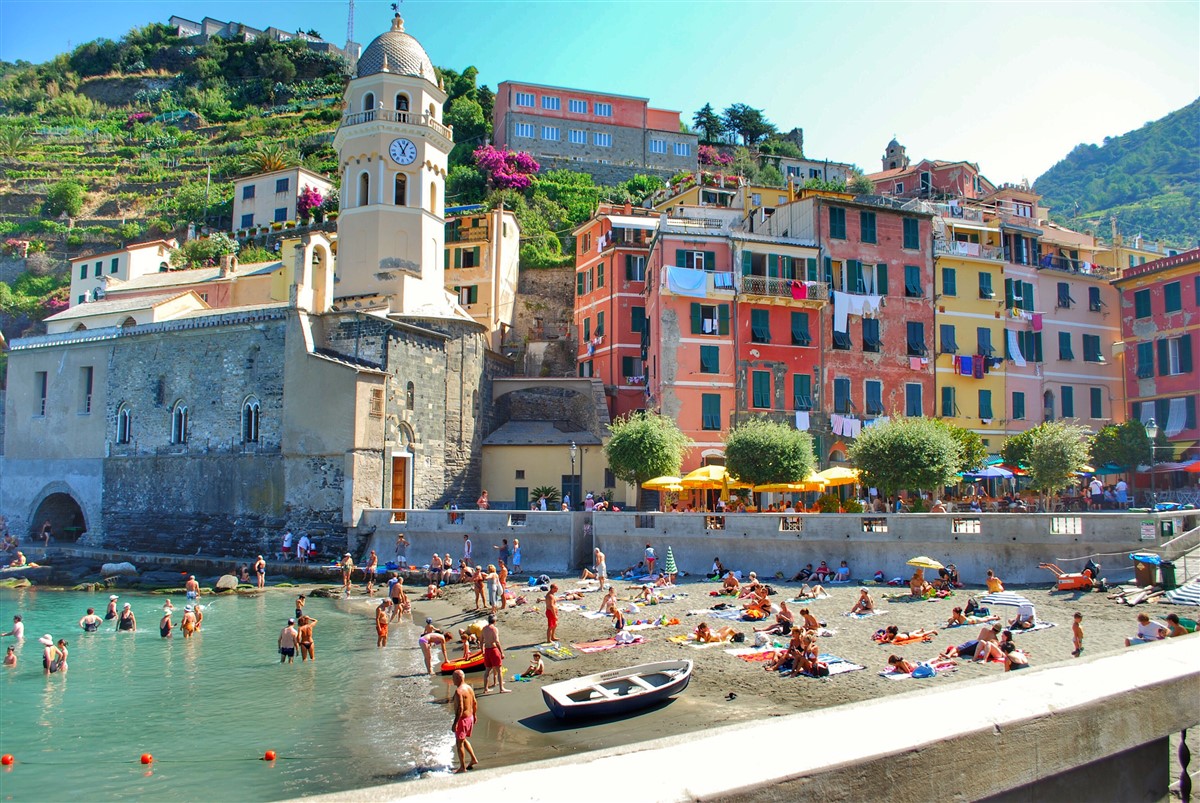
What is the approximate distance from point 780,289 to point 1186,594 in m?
20.0

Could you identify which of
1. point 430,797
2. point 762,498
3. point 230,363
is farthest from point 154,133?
point 430,797

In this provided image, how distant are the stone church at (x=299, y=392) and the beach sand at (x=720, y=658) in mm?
10680

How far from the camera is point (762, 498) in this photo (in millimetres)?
34625

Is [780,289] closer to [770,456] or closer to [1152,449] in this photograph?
[770,456]

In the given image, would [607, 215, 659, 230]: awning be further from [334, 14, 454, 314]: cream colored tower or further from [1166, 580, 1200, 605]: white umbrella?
[1166, 580, 1200, 605]: white umbrella

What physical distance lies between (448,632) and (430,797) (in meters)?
21.7

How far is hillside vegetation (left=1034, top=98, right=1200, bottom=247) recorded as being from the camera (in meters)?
113

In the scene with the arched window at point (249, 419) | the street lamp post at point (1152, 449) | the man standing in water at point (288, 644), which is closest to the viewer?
the man standing in water at point (288, 644)

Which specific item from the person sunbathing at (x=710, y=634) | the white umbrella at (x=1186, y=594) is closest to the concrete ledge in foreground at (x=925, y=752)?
the person sunbathing at (x=710, y=634)

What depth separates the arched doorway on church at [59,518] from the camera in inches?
1565

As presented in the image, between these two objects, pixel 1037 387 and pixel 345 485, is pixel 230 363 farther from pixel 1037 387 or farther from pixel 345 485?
pixel 1037 387

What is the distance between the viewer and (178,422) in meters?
37.0

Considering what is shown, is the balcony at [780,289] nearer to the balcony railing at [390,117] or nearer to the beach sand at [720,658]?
the beach sand at [720,658]

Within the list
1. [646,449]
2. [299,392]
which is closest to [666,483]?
[646,449]
